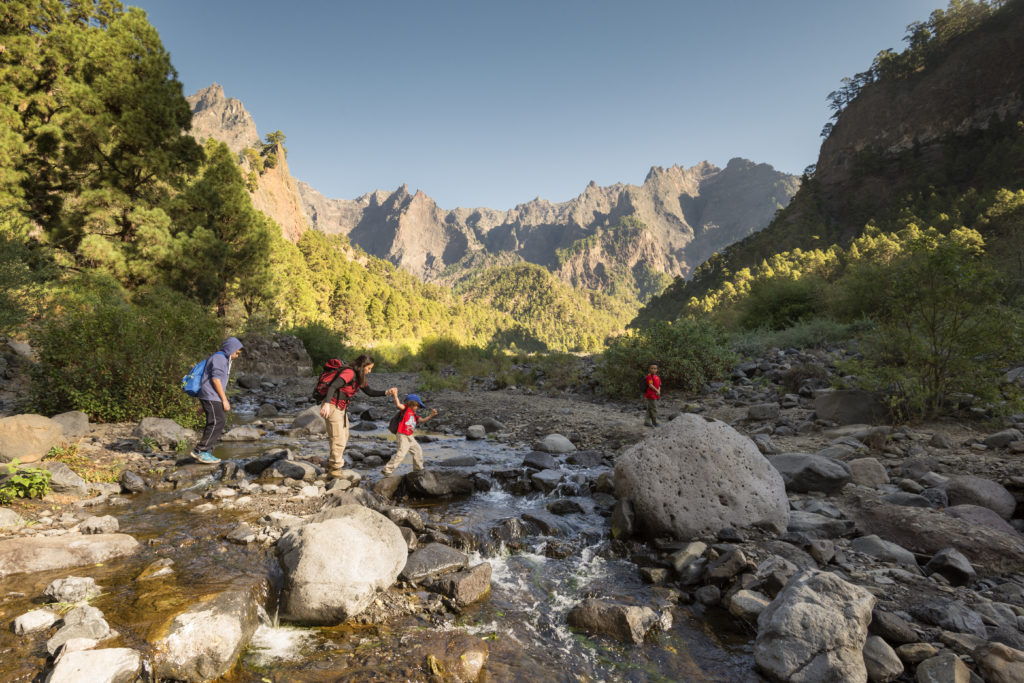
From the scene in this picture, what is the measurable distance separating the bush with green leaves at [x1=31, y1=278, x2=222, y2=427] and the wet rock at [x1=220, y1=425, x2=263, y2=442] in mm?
793

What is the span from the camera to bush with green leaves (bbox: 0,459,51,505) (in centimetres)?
517

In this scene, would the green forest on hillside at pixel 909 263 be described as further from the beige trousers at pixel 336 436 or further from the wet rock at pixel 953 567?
the beige trousers at pixel 336 436

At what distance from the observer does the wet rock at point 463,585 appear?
415 cm

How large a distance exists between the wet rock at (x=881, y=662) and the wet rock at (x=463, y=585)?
3102mm

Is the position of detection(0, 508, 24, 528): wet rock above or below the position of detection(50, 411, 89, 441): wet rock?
below

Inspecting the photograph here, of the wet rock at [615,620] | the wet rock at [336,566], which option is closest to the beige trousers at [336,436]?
the wet rock at [336,566]

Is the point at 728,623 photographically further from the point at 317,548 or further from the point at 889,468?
the point at 889,468

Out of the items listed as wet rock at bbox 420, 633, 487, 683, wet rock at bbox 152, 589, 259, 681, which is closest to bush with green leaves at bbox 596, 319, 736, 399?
wet rock at bbox 420, 633, 487, 683

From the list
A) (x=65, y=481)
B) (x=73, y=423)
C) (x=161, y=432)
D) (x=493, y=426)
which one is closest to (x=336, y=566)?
(x=65, y=481)

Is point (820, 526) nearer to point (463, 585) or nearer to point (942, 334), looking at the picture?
point (463, 585)

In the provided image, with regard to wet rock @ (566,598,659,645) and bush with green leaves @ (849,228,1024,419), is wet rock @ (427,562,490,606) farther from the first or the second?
bush with green leaves @ (849,228,1024,419)

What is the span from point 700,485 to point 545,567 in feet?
7.46

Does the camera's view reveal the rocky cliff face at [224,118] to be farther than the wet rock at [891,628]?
Yes

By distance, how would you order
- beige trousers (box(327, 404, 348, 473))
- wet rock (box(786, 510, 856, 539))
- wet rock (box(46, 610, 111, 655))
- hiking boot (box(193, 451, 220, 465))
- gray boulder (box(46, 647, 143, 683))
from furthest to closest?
1. beige trousers (box(327, 404, 348, 473))
2. hiking boot (box(193, 451, 220, 465))
3. wet rock (box(786, 510, 856, 539))
4. wet rock (box(46, 610, 111, 655))
5. gray boulder (box(46, 647, 143, 683))
